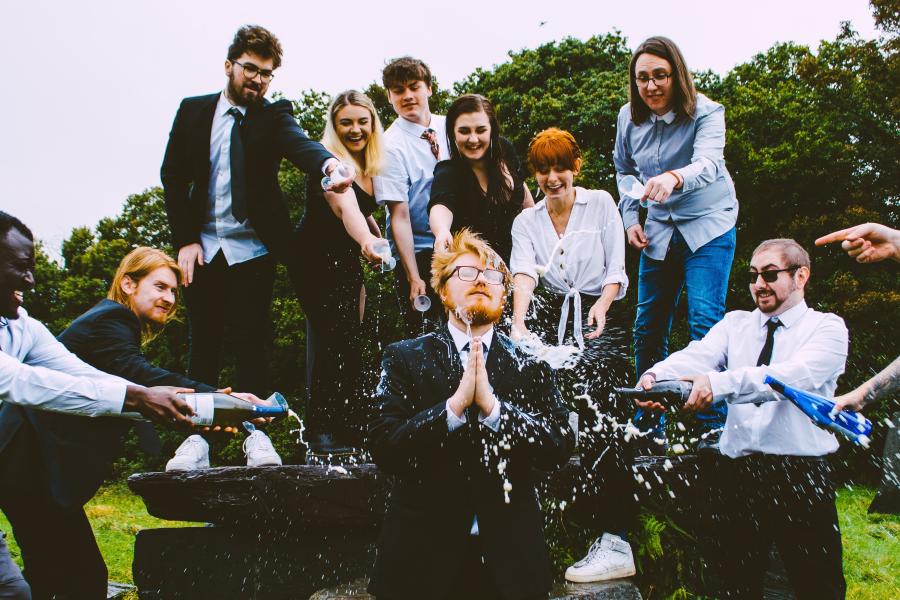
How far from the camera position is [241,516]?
4727mm

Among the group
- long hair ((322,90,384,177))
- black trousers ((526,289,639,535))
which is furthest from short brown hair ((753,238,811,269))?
long hair ((322,90,384,177))

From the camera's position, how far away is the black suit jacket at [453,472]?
9.01 feet

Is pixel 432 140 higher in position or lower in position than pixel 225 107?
lower

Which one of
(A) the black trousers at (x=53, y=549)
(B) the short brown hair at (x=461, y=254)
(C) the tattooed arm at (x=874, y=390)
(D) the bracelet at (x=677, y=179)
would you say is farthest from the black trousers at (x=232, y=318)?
(C) the tattooed arm at (x=874, y=390)

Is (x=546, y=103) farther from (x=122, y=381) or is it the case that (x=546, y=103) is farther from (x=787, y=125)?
(x=122, y=381)

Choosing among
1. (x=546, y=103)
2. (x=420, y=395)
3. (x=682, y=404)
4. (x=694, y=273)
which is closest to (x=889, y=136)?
(x=546, y=103)

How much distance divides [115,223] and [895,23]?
75.6 feet

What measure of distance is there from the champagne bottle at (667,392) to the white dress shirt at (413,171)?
2003 millimetres

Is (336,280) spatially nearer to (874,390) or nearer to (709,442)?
(709,442)

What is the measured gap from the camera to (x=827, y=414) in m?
3.34

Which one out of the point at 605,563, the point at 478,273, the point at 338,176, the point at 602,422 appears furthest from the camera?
the point at 602,422

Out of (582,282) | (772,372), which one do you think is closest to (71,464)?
(582,282)

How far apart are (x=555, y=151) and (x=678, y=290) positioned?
1334mm

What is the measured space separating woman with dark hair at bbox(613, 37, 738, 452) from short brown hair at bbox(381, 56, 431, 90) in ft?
4.73
